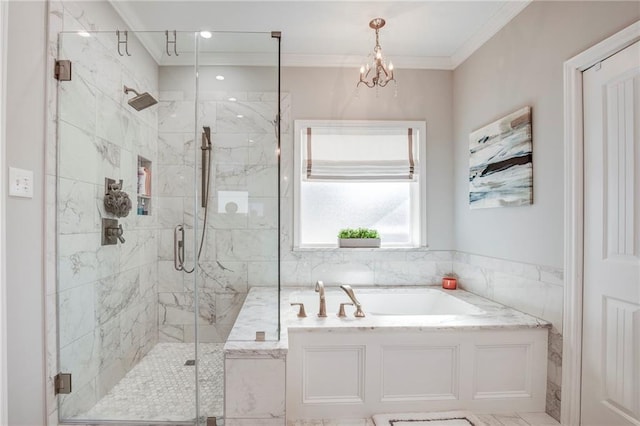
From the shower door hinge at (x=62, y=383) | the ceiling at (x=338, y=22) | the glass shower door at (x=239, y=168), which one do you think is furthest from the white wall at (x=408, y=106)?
the shower door hinge at (x=62, y=383)

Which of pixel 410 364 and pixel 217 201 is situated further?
pixel 217 201

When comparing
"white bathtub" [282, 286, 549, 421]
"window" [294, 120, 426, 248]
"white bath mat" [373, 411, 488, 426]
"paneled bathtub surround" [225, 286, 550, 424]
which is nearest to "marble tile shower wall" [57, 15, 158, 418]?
"paneled bathtub surround" [225, 286, 550, 424]

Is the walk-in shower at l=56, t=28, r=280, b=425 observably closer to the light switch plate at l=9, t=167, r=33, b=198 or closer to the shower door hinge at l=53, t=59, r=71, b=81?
the shower door hinge at l=53, t=59, r=71, b=81

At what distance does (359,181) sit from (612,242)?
1.89 m

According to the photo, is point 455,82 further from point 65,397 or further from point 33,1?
point 65,397

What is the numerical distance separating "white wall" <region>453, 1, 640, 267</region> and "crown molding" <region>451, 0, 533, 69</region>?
46 millimetres

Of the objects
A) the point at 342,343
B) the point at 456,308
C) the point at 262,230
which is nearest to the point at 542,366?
the point at 456,308

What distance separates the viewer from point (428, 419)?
200 cm

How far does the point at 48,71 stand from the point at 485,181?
2.78 meters

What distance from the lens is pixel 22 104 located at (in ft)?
5.30

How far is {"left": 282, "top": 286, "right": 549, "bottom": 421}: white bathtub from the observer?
80.6 inches

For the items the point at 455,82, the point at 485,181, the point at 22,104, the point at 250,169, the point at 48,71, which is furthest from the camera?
the point at 455,82

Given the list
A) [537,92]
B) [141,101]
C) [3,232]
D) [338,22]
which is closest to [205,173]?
[141,101]

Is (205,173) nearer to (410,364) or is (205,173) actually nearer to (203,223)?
(203,223)
